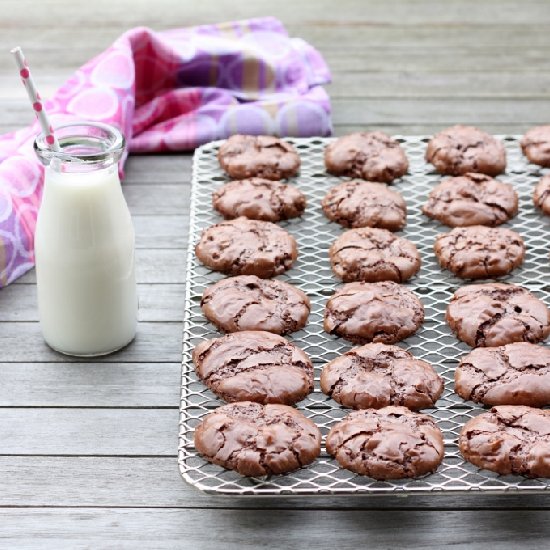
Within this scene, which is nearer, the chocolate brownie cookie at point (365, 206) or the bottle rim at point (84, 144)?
the bottle rim at point (84, 144)

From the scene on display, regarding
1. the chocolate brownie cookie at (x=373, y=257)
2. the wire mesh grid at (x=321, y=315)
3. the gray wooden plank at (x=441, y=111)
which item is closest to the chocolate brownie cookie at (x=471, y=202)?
the wire mesh grid at (x=321, y=315)

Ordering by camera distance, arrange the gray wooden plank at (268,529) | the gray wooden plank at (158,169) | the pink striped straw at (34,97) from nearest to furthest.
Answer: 1. the gray wooden plank at (268,529)
2. the pink striped straw at (34,97)
3. the gray wooden plank at (158,169)

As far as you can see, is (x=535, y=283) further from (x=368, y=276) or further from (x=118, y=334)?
(x=118, y=334)

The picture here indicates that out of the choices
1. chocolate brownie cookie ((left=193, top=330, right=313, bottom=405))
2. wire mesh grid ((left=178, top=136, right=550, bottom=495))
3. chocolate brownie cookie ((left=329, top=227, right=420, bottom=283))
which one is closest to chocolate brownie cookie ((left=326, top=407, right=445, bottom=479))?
wire mesh grid ((left=178, top=136, right=550, bottom=495))

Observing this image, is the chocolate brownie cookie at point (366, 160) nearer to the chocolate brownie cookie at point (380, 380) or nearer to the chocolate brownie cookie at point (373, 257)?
the chocolate brownie cookie at point (373, 257)

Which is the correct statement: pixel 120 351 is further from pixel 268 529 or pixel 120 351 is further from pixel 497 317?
pixel 497 317

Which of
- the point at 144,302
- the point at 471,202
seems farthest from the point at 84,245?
the point at 471,202
